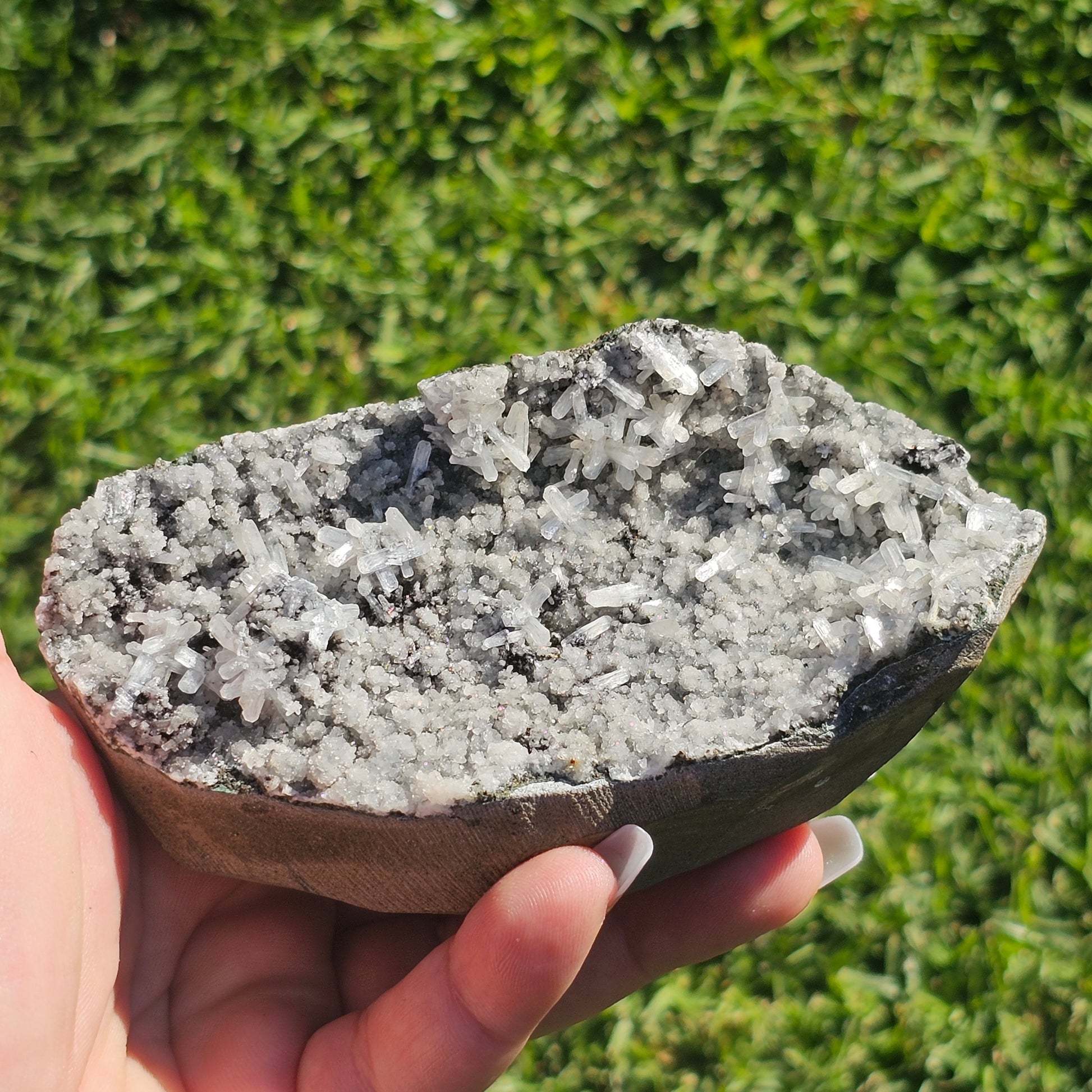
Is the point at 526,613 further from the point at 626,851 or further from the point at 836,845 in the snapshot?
the point at 836,845

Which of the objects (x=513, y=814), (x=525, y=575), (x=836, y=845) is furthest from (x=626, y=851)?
(x=836, y=845)

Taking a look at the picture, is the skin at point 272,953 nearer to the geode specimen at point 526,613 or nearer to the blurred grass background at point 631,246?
the geode specimen at point 526,613

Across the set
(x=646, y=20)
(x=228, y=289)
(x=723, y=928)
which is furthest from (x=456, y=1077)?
(x=646, y=20)

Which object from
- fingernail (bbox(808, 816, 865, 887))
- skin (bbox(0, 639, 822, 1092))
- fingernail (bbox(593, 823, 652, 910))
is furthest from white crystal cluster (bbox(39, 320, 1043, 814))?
fingernail (bbox(808, 816, 865, 887))

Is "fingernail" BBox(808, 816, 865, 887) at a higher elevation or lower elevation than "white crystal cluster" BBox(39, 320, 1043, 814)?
lower

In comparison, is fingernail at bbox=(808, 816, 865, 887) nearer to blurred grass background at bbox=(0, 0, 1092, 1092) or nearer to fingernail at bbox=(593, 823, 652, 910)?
blurred grass background at bbox=(0, 0, 1092, 1092)

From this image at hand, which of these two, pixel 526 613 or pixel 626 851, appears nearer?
pixel 626 851
